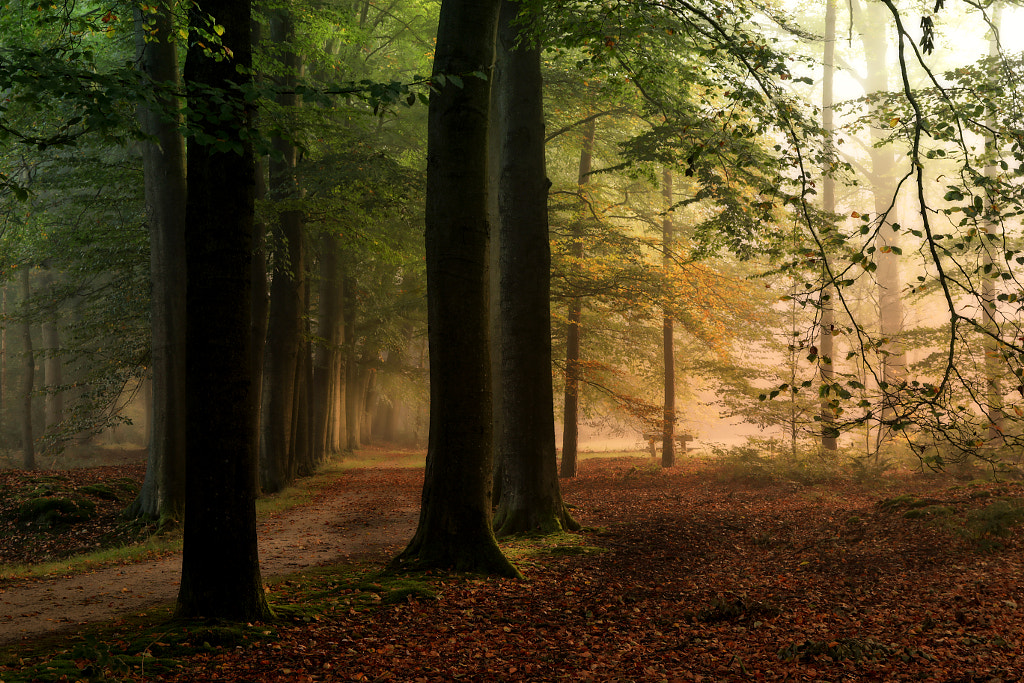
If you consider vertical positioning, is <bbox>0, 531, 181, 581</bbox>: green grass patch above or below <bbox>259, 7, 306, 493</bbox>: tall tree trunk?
below

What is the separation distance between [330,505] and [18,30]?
9572 mm

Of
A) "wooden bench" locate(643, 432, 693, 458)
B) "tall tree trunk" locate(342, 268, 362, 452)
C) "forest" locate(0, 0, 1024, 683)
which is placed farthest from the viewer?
"tall tree trunk" locate(342, 268, 362, 452)

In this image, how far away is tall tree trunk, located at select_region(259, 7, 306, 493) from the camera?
15570 millimetres

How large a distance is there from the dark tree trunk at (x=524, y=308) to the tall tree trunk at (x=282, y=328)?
6426 mm

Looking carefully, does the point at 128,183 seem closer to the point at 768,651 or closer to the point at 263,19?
the point at 263,19

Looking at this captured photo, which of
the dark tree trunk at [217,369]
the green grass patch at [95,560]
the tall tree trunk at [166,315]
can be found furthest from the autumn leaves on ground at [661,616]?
the tall tree trunk at [166,315]

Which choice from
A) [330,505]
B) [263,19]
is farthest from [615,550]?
[263,19]

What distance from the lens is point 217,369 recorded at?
5.22m

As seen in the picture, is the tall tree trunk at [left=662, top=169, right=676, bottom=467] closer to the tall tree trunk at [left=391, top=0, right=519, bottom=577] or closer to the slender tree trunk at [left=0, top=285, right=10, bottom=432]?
the tall tree trunk at [left=391, top=0, right=519, bottom=577]

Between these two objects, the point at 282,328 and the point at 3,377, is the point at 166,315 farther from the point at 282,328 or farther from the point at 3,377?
the point at 3,377

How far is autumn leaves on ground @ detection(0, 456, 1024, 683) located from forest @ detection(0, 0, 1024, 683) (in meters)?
0.05

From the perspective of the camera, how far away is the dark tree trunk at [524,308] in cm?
1001

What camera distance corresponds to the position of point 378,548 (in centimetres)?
970

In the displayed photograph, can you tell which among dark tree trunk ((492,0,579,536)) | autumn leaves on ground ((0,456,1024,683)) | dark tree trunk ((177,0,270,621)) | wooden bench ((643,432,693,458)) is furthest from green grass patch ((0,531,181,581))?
wooden bench ((643,432,693,458))
